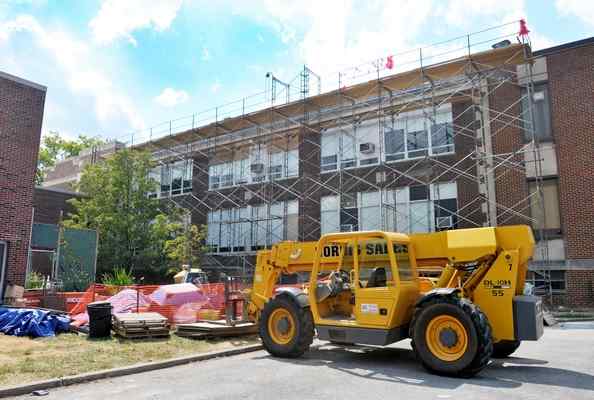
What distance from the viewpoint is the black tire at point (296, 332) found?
9.31 metres

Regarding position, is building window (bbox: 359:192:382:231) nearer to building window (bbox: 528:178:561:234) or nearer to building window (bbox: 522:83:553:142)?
building window (bbox: 528:178:561:234)

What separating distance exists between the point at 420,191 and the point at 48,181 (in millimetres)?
32282

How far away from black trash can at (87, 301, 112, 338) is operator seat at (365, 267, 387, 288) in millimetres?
6095

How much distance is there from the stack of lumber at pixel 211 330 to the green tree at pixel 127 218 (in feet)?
41.1

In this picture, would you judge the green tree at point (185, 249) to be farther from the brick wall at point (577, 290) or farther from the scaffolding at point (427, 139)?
the brick wall at point (577, 290)

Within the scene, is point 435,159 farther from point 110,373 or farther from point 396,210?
point 110,373

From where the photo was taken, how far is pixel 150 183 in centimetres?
2578

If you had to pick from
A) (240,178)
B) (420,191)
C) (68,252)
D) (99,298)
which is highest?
(240,178)

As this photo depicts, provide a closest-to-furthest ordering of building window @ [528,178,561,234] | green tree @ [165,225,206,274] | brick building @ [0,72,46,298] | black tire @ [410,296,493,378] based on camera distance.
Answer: black tire @ [410,296,493,378] < brick building @ [0,72,46,298] < building window @ [528,178,561,234] < green tree @ [165,225,206,274]

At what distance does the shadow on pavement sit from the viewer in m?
7.20

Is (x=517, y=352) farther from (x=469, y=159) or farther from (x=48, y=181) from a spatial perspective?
(x=48, y=181)

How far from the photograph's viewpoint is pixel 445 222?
19594mm

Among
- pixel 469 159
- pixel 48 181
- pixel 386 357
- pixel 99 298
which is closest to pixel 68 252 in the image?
pixel 99 298

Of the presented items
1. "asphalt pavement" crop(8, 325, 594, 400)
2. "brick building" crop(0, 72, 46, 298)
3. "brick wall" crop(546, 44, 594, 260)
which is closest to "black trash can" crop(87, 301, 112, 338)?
"asphalt pavement" crop(8, 325, 594, 400)
